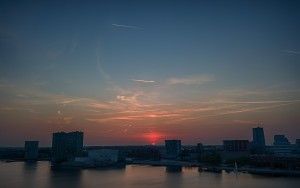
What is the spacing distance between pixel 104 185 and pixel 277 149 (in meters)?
40.1

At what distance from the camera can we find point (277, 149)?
54594mm

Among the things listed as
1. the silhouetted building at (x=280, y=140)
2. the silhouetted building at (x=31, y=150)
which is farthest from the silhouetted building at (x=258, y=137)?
the silhouetted building at (x=31, y=150)

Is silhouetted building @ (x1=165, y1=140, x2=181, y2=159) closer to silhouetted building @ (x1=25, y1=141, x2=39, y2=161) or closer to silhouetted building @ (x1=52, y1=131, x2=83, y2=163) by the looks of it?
silhouetted building @ (x1=52, y1=131, x2=83, y2=163)

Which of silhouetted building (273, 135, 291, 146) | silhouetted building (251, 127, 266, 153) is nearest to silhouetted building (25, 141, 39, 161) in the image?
silhouetted building (251, 127, 266, 153)

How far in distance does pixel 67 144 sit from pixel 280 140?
3800 centimetres

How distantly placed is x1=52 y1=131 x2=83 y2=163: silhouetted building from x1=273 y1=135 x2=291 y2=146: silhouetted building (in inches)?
1341

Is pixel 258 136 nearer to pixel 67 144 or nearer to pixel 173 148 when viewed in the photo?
pixel 173 148

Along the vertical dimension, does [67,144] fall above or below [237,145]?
above

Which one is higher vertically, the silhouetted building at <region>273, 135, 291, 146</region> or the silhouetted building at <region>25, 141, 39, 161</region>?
the silhouetted building at <region>273, 135, 291, 146</region>

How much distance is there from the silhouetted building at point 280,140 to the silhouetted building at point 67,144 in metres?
34.1

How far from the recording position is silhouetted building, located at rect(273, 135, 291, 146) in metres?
58.4

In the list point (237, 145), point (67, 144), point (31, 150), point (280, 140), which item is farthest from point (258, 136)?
point (31, 150)

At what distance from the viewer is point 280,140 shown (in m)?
61.6

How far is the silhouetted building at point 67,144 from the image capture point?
5244 centimetres
